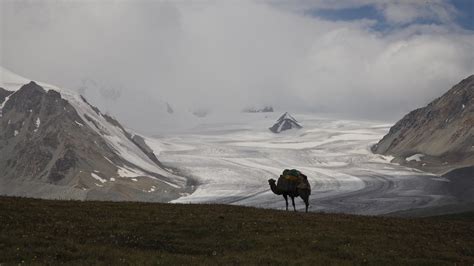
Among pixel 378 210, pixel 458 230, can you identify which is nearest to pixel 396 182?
pixel 378 210

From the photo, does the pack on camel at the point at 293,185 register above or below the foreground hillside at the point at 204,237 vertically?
above

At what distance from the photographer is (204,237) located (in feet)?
83.0

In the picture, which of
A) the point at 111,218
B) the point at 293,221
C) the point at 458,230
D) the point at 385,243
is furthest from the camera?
the point at 458,230

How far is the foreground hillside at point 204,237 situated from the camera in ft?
67.3

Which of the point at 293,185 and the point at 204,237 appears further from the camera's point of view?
the point at 293,185

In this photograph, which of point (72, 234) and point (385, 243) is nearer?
point (72, 234)

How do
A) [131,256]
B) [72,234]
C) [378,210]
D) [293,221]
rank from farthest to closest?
[378,210] < [293,221] < [72,234] < [131,256]

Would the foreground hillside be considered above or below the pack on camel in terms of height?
below

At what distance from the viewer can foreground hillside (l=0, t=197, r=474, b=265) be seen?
20516 mm

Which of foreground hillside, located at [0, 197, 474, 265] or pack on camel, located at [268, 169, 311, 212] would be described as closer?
foreground hillside, located at [0, 197, 474, 265]

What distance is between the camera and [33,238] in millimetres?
21359

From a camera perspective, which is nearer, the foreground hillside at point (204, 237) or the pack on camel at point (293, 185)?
the foreground hillside at point (204, 237)

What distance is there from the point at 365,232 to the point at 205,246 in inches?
351

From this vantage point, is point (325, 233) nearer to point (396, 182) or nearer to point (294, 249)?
point (294, 249)
